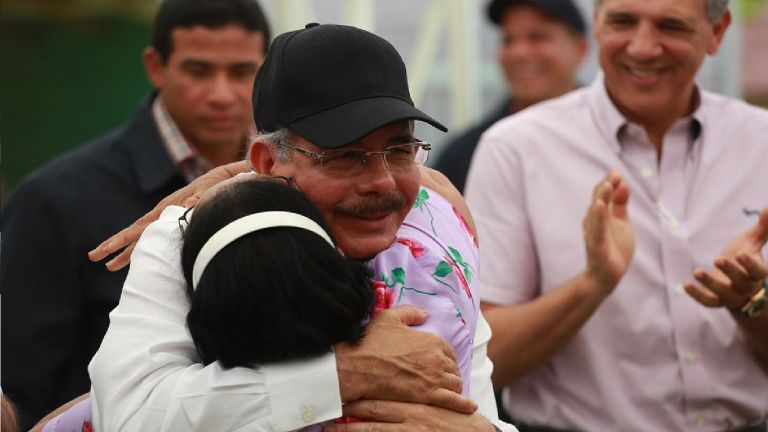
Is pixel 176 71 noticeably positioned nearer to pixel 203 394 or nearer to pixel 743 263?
pixel 743 263

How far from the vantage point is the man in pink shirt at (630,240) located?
3.69m

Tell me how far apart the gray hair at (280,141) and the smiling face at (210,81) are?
1880mm

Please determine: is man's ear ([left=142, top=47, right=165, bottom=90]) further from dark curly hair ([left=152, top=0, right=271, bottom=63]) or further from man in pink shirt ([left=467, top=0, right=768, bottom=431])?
man in pink shirt ([left=467, top=0, right=768, bottom=431])

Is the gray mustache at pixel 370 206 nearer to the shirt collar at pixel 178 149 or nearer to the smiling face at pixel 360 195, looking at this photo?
the smiling face at pixel 360 195

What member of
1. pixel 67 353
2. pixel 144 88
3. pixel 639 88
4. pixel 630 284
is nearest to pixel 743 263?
pixel 630 284

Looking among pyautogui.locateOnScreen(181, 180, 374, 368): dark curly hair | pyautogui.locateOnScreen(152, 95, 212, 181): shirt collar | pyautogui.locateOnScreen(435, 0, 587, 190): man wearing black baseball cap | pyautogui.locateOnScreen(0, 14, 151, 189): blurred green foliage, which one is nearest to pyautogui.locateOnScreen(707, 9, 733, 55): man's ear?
pyautogui.locateOnScreen(152, 95, 212, 181): shirt collar

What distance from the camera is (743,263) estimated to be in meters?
3.39

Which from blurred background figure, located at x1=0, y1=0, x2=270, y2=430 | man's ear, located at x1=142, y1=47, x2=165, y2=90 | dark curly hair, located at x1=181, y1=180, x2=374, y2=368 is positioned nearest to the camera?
dark curly hair, located at x1=181, y1=180, x2=374, y2=368

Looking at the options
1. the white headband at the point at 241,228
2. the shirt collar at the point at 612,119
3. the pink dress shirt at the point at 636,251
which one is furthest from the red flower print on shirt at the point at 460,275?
the shirt collar at the point at 612,119

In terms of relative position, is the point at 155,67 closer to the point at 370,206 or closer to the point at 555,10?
the point at 555,10

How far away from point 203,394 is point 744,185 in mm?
2160

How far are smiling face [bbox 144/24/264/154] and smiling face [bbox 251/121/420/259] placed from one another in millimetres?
1972

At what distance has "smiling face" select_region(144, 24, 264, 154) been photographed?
447 centimetres

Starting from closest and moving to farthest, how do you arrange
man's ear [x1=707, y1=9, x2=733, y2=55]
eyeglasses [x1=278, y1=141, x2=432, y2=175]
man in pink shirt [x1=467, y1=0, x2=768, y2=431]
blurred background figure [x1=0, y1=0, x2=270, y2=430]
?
eyeglasses [x1=278, y1=141, x2=432, y2=175] → man in pink shirt [x1=467, y1=0, x2=768, y2=431] → blurred background figure [x1=0, y1=0, x2=270, y2=430] → man's ear [x1=707, y1=9, x2=733, y2=55]
